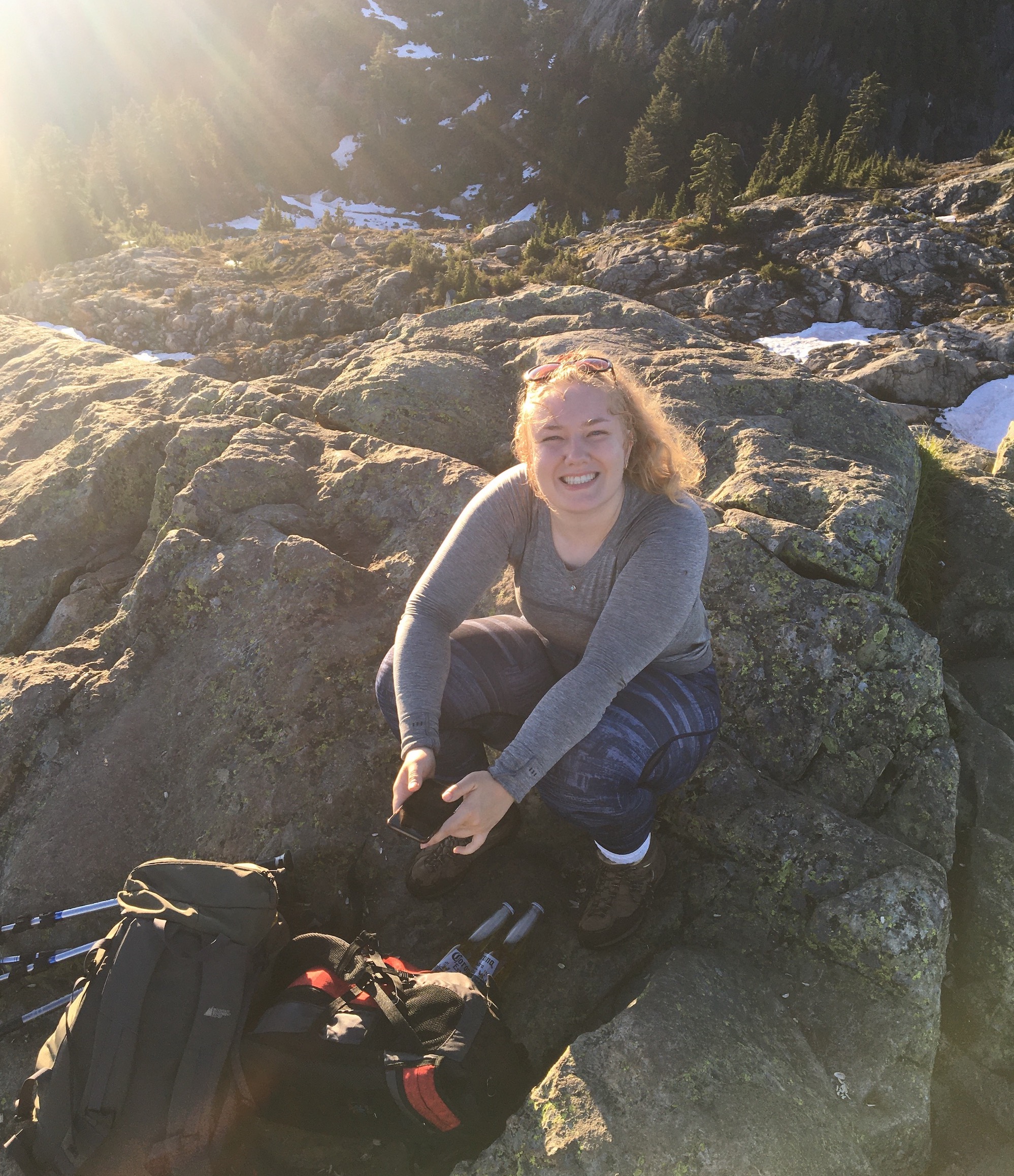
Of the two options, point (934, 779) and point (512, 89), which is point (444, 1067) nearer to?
point (934, 779)

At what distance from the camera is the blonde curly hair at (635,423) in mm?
2688

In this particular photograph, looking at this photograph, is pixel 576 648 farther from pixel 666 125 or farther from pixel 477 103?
pixel 477 103

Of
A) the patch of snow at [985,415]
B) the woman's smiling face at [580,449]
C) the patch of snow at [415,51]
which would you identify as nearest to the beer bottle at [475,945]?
the woman's smiling face at [580,449]

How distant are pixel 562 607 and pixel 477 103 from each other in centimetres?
8529

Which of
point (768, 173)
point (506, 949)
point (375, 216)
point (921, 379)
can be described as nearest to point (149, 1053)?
point (506, 949)

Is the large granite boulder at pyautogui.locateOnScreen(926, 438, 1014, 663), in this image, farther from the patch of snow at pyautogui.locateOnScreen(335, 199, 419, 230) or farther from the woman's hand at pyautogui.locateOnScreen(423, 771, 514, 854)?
the patch of snow at pyautogui.locateOnScreen(335, 199, 419, 230)

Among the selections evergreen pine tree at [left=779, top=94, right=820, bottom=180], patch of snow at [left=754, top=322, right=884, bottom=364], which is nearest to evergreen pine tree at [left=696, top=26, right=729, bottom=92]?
evergreen pine tree at [left=779, top=94, right=820, bottom=180]

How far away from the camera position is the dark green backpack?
86.4 inches

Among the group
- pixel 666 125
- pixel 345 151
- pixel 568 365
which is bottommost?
pixel 568 365

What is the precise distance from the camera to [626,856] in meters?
2.93

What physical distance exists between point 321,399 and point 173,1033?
535 cm

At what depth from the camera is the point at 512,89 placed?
232 ft

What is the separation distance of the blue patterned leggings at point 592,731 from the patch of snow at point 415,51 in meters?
97.2

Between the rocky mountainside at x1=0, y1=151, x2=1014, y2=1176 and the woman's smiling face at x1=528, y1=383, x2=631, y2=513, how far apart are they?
1.71m
